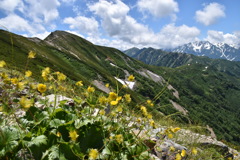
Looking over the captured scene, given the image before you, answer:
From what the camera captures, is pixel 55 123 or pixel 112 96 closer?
pixel 112 96

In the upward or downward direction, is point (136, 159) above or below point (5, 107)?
below

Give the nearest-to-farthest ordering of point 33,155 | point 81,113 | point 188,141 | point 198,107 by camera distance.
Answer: point 33,155, point 81,113, point 188,141, point 198,107

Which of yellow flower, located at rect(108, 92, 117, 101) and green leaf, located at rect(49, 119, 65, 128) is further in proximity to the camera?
green leaf, located at rect(49, 119, 65, 128)

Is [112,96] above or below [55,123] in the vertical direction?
above

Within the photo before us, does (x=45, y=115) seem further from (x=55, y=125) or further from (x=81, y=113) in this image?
(x=81, y=113)

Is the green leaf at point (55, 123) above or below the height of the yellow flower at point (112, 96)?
below

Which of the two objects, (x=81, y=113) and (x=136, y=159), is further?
(x=81, y=113)

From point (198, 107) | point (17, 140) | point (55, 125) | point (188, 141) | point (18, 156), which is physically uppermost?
point (55, 125)

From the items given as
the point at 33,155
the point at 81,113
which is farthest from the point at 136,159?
the point at 33,155

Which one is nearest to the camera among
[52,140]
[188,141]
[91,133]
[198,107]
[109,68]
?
[52,140]

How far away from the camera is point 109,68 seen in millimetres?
125375

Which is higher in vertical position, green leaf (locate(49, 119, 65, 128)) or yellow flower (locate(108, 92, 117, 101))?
yellow flower (locate(108, 92, 117, 101))

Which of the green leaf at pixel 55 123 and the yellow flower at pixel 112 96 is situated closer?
the yellow flower at pixel 112 96

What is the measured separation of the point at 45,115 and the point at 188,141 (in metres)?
5.01
